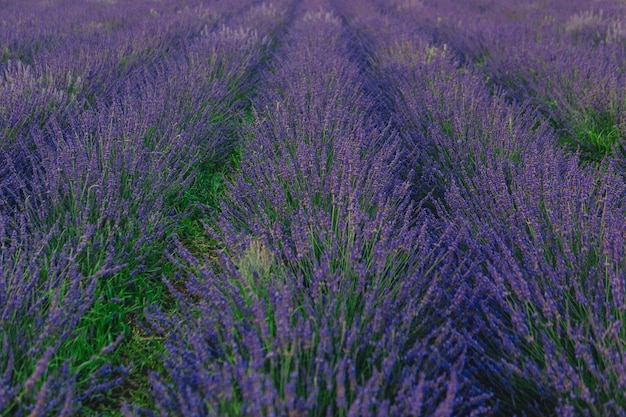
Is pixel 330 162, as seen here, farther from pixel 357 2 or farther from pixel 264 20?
pixel 357 2

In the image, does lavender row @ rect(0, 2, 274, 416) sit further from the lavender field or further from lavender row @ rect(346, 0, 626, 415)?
lavender row @ rect(346, 0, 626, 415)

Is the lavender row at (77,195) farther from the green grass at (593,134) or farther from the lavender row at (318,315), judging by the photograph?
the green grass at (593,134)

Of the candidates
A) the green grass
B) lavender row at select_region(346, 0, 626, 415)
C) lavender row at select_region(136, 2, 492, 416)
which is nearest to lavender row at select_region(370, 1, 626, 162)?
the green grass

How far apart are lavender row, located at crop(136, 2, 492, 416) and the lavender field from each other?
0.4 inches

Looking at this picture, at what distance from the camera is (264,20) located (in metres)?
8.05

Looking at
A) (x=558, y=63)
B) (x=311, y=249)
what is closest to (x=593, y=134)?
(x=558, y=63)

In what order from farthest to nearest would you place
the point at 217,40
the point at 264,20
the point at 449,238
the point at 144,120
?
1. the point at 264,20
2. the point at 217,40
3. the point at 144,120
4. the point at 449,238

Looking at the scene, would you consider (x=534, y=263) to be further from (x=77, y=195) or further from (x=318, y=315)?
(x=77, y=195)

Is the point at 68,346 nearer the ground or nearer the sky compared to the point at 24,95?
nearer the ground

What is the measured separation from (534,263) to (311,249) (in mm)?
774

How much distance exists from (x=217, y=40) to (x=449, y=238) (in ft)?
14.2

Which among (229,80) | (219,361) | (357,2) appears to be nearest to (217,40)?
(229,80)

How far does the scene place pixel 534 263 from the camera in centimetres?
162

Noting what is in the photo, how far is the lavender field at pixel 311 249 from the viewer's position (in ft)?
4.27
